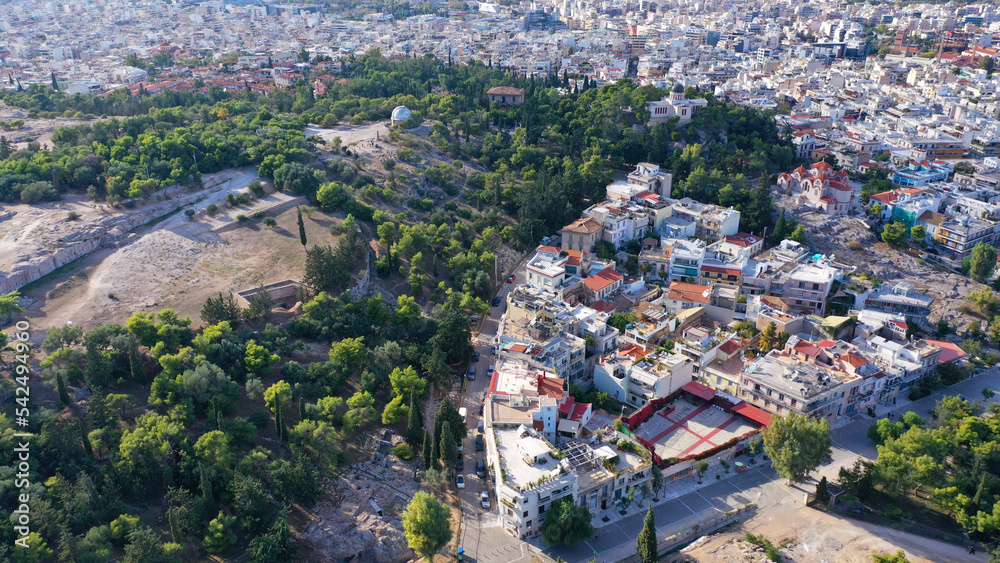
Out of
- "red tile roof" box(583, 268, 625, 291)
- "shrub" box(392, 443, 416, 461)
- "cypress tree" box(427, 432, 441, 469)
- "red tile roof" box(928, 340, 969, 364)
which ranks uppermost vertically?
"red tile roof" box(583, 268, 625, 291)

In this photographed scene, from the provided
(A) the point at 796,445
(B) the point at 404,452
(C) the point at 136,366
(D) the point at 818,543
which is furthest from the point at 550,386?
(C) the point at 136,366

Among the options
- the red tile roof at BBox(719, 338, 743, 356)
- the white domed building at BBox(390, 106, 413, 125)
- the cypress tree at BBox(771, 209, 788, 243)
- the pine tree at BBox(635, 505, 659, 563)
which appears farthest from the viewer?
the white domed building at BBox(390, 106, 413, 125)

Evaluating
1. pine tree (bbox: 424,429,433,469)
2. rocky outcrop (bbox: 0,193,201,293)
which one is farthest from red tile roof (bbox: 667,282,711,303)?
rocky outcrop (bbox: 0,193,201,293)

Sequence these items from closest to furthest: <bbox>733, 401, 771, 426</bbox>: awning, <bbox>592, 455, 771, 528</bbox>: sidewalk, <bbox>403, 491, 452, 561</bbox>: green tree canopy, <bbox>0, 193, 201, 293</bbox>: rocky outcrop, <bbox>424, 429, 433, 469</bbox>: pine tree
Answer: <bbox>403, 491, 452, 561</bbox>: green tree canopy < <bbox>592, 455, 771, 528</bbox>: sidewalk < <bbox>424, 429, 433, 469</bbox>: pine tree < <bbox>733, 401, 771, 426</bbox>: awning < <bbox>0, 193, 201, 293</bbox>: rocky outcrop

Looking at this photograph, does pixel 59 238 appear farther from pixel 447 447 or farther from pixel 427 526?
pixel 427 526

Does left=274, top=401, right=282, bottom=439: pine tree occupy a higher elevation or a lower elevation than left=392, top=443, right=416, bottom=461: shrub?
higher

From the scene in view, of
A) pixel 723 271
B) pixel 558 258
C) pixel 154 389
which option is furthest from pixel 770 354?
pixel 154 389

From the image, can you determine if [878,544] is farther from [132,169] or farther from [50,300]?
[132,169]

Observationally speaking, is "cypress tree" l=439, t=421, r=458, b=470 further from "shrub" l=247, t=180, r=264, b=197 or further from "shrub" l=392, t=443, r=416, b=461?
"shrub" l=247, t=180, r=264, b=197
